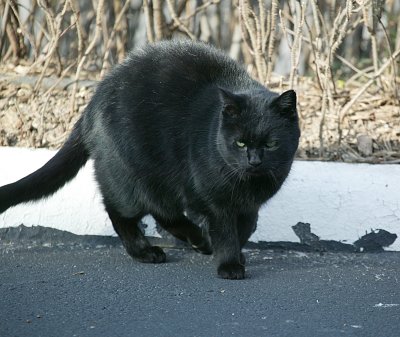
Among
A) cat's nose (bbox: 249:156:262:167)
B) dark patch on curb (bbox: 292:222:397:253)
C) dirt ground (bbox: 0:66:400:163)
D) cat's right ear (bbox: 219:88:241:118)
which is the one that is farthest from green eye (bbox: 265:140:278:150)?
dirt ground (bbox: 0:66:400:163)

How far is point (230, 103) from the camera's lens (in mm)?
4531

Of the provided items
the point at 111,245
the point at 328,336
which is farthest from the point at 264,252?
the point at 328,336

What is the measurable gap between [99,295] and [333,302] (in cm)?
114

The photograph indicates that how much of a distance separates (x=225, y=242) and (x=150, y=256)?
0.53 metres

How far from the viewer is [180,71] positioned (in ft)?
16.5

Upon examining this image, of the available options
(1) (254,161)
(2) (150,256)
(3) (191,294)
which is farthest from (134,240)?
(1) (254,161)

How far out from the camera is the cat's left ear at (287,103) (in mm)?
4512

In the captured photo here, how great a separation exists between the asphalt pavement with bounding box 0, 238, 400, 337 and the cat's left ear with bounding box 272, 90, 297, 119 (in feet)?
2.89

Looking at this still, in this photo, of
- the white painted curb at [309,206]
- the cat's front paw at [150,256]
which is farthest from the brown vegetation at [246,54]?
the cat's front paw at [150,256]

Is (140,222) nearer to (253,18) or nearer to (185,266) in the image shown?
(185,266)

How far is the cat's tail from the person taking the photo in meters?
4.98

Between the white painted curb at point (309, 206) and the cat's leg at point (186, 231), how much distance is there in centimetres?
26

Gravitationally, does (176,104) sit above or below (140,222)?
above

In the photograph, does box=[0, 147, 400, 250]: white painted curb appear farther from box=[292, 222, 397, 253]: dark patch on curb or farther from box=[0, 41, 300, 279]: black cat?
box=[0, 41, 300, 279]: black cat
